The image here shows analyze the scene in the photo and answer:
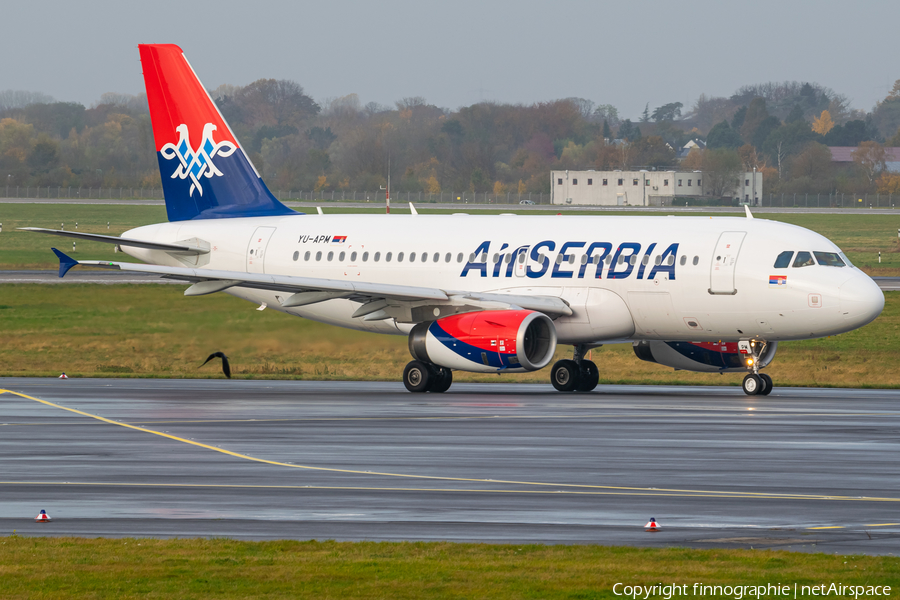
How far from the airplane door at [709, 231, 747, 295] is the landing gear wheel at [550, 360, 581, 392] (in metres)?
5.02

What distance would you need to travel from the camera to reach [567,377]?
122 feet

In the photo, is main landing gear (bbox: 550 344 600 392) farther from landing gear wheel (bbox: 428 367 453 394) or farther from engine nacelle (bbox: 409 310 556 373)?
landing gear wheel (bbox: 428 367 453 394)

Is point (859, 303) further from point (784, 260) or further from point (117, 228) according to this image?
point (117, 228)

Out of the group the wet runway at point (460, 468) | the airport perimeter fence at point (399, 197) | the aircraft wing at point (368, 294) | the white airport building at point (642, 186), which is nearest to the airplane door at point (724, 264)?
the wet runway at point (460, 468)

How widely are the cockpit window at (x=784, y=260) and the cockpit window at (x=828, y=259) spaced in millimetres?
615

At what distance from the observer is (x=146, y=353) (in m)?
47.7

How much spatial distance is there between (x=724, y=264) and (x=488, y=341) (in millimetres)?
6169

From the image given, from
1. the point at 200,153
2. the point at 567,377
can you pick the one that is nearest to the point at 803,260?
the point at 567,377

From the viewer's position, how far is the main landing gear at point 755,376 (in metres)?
34.4

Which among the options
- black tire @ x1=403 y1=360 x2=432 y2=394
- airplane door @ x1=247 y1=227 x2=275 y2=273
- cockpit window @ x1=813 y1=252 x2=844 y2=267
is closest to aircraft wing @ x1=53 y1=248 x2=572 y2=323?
black tire @ x1=403 y1=360 x2=432 y2=394

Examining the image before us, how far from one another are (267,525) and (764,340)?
21.4m

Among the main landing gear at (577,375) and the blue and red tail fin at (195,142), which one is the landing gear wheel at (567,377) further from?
the blue and red tail fin at (195,142)

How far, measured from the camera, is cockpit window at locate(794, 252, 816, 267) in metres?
33.4

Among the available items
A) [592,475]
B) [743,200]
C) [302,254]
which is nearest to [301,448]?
[592,475]
